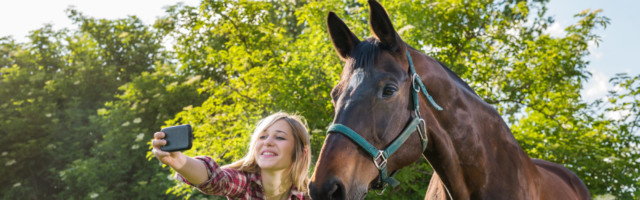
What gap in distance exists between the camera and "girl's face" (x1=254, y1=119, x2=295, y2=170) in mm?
2996

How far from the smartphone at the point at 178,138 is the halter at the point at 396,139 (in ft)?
2.10

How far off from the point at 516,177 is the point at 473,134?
34 cm

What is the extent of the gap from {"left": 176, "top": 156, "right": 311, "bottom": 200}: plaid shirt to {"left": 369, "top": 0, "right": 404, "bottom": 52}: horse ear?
3.92ft

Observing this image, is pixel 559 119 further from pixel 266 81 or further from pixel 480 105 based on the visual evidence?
pixel 480 105

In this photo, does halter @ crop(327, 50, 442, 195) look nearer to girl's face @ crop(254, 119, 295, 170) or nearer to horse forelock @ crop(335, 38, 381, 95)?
horse forelock @ crop(335, 38, 381, 95)

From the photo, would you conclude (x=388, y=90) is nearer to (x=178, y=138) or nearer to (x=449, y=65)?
(x=178, y=138)

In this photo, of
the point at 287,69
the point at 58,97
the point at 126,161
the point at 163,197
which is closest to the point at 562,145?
the point at 287,69

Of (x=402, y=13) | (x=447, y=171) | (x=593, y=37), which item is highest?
(x=593, y=37)

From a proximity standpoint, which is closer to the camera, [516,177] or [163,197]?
[516,177]

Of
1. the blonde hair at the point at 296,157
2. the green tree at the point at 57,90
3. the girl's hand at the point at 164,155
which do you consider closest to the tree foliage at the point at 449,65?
the blonde hair at the point at 296,157

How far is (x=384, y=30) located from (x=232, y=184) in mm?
1325

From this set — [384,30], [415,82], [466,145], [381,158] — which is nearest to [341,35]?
[384,30]

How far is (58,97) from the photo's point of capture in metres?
22.0

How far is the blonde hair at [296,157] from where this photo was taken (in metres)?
3.10
